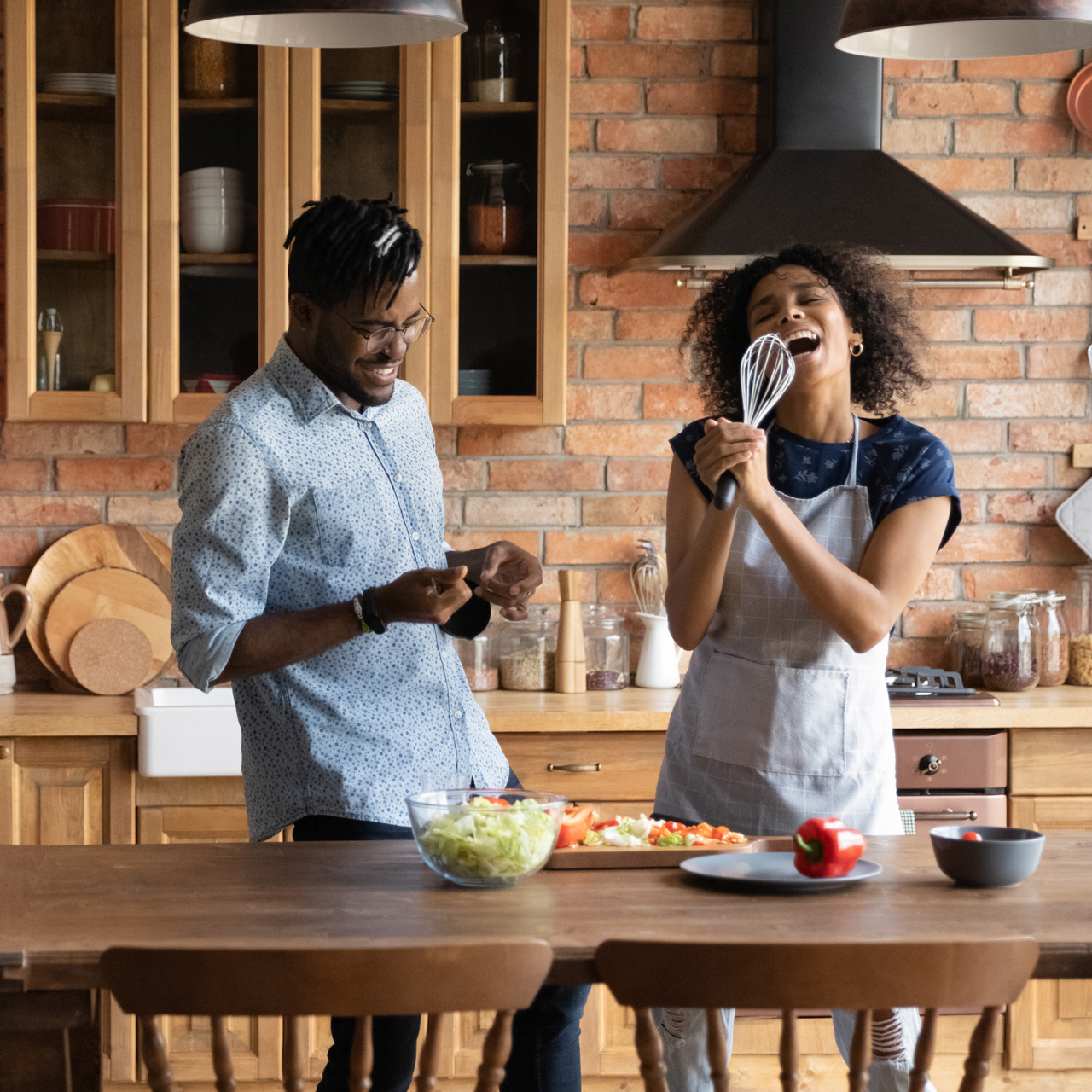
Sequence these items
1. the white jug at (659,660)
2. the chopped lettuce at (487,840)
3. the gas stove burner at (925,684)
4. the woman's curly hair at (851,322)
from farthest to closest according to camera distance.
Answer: the white jug at (659,660), the gas stove burner at (925,684), the woman's curly hair at (851,322), the chopped lettuce at (487,840)

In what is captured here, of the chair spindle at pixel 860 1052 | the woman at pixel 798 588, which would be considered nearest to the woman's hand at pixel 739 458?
the woman at pixel 798 588

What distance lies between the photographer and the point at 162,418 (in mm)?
2781

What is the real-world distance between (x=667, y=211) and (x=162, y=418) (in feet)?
4.04

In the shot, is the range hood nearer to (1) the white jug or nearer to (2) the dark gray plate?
(1) the white jug

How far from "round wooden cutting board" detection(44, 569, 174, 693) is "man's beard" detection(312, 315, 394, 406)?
4.67 ft

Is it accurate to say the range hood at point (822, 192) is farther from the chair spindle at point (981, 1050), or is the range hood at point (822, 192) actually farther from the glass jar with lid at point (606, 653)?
the chair spindle at point (981, 1050)

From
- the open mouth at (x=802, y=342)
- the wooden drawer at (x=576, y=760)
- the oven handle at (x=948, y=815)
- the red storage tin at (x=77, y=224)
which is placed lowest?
the oven handle at (x=948, y=815)

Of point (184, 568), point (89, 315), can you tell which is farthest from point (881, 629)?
point (89, 315)

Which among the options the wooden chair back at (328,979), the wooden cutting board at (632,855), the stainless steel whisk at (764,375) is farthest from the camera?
the stainless steel whisk at (764,375)

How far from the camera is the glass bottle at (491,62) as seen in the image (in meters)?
2.81

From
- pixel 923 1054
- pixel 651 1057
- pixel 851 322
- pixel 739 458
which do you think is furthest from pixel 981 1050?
pixel 851 322

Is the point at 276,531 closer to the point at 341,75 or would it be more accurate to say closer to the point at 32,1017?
the point at 32,1017

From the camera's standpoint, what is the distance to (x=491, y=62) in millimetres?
2816

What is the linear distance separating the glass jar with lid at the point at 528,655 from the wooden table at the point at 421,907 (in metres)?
1.37
